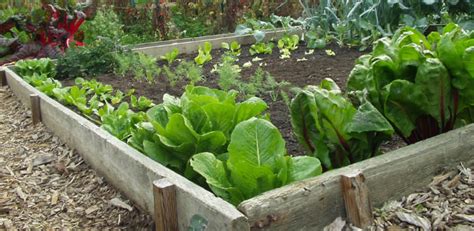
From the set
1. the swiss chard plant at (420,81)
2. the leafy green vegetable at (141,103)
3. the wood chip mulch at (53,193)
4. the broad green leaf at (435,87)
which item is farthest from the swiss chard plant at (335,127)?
the leafy green vegetable at (141,103)

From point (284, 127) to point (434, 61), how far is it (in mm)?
973

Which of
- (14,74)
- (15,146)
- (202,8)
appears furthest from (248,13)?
(15,146)

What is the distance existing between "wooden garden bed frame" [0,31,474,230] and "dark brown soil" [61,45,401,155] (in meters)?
1.05

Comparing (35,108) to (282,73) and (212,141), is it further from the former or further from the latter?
(212,141)

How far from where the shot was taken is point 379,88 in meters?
2.32

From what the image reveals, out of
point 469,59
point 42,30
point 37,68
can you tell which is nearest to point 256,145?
point 469,59

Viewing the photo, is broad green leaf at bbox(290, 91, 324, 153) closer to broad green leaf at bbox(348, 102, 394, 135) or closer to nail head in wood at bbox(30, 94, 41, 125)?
broad green leaf at bbox(348, 102, 394, 135)

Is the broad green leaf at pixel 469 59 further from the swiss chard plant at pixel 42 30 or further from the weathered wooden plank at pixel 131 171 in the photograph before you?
the swiss chard plant at pixel 42 30

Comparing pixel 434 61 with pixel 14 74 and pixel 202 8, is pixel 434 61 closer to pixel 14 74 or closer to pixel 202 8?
pixel 14 74

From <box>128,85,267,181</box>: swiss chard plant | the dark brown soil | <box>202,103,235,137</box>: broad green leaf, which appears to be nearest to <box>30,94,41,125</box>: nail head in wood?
the dark brown soil

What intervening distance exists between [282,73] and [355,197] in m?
2.64

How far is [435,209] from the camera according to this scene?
2.03 metres

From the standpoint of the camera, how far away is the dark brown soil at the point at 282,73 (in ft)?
13.0

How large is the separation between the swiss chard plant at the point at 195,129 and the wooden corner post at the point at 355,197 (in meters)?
0.57
